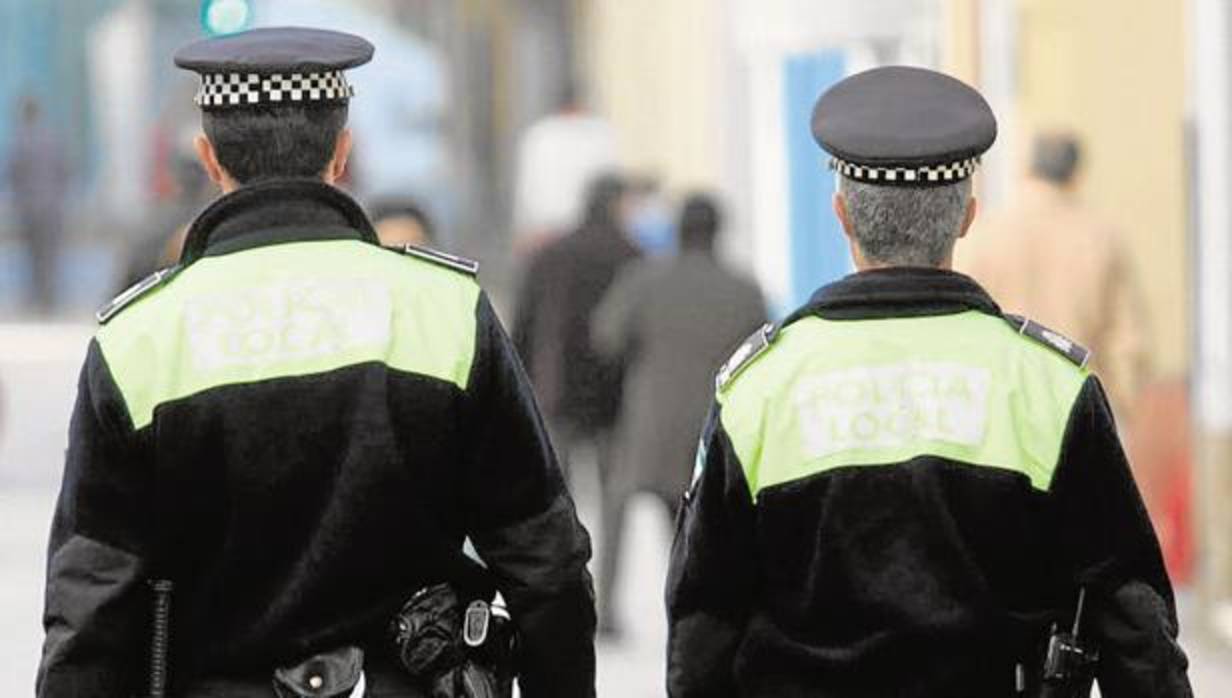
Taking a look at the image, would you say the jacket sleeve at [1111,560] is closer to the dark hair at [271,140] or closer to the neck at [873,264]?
the neck at [873,264]

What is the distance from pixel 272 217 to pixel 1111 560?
54.3 inches

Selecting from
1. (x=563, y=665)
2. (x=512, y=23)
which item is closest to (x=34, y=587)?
(x=563, y=665)

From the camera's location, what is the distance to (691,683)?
230 inches

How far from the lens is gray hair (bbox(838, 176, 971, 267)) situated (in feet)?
19.0

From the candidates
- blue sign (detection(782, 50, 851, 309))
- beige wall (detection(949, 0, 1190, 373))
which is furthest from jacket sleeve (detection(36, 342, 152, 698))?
blue sign (detection(782, 50, 851, 309))

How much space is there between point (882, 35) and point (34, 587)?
435 cm

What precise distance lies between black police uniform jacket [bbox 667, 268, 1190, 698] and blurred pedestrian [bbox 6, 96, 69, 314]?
94.0 ft

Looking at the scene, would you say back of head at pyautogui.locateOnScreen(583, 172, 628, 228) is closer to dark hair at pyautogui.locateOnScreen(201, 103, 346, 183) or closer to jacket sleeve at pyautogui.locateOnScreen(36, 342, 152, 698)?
dark hair at pyautogui.locateOnScreen(201, 103, 346, 183)

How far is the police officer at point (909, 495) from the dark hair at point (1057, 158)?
796 centimetres

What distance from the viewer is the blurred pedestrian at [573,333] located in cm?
1480

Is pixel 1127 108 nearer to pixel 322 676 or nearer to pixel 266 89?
pixel 266 89

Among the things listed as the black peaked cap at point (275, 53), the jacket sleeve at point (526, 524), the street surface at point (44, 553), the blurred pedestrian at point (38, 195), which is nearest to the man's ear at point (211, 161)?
the black peaked cap at point (275, 53)

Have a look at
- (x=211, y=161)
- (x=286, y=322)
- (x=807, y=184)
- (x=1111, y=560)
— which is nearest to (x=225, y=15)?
(x=211, y=161)

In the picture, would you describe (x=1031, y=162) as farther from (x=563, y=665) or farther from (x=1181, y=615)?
(x=563, y=665)
